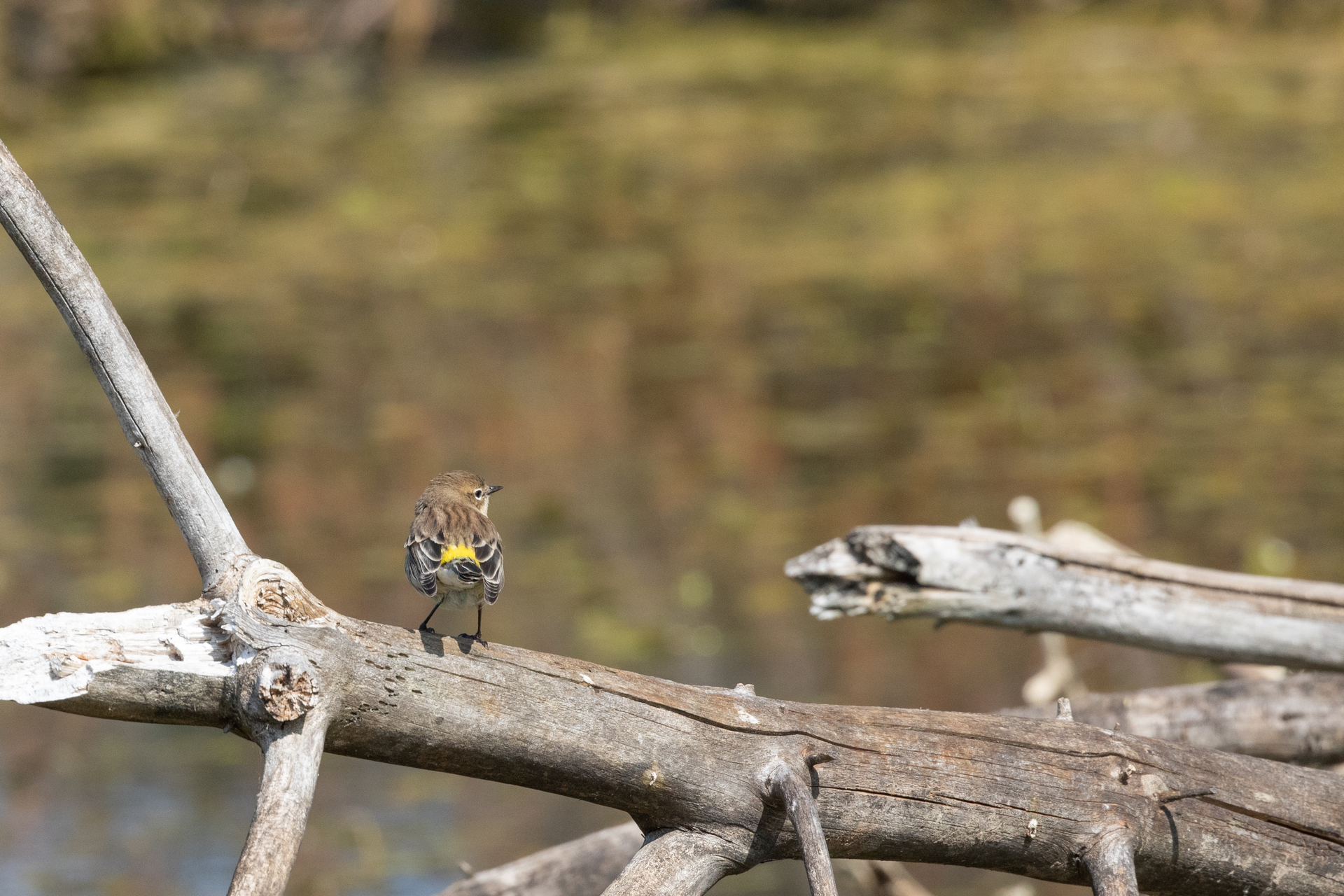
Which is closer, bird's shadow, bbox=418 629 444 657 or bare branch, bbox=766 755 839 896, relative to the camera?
bare branch, bbox=766 755 839 896

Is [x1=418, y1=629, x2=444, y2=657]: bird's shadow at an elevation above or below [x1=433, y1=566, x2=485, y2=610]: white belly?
below

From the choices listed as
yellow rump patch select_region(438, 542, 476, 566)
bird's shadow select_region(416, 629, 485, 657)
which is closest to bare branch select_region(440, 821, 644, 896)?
yellow rump patch select_region(438, 542, 476, 566)

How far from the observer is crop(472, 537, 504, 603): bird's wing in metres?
3.17

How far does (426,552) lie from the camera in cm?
321

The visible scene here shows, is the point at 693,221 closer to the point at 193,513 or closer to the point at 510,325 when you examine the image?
the point at 510,325

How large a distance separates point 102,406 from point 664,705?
10.2 m

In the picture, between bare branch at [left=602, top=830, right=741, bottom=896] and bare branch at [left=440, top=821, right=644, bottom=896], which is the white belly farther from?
bare branch at [left=440, top=821, right=644, bottom=896]

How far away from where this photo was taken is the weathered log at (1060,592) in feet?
13.8

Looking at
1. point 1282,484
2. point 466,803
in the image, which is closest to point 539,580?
point 466,803

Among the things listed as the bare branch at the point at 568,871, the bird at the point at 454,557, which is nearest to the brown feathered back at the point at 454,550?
the bird at the point at 454,557

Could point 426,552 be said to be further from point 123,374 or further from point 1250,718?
point 1250,718

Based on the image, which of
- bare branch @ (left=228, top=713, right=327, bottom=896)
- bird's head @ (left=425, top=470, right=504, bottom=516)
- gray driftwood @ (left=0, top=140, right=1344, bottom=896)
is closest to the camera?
bare branch @ (left=228, top=713, right=327, bottom=896)

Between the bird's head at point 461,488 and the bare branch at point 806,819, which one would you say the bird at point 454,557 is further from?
the bare branch at point 806,819

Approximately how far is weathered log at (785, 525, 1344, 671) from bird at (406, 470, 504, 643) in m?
1.18
